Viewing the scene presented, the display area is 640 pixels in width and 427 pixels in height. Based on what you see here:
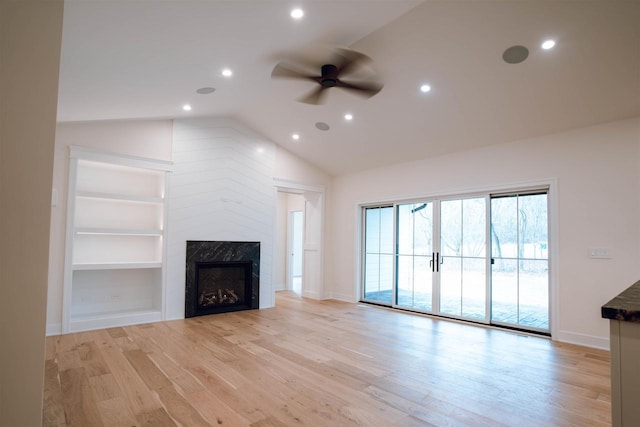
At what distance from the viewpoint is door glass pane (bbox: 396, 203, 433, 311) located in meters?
6.09

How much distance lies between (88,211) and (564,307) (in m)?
6.71

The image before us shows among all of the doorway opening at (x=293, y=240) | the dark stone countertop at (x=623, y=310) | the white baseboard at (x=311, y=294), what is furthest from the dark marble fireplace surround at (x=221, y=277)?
the dark stone countertop at (x=623, y=310)

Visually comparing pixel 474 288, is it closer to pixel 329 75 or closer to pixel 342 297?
pixel 342 297

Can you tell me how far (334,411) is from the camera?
2.58m

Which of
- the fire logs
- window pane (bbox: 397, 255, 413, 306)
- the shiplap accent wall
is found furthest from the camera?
window pane (bbox: 397, 255, 413, 306)

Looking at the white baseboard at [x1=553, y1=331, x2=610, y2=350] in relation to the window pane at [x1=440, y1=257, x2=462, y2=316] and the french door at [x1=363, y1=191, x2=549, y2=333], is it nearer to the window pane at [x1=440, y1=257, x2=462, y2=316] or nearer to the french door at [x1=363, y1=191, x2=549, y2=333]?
the french door at [x1=363, y1=191, x2=549, y2=333]

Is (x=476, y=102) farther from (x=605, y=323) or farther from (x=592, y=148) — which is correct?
(x=605, y=323)

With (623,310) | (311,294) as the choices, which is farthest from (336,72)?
(311,294)

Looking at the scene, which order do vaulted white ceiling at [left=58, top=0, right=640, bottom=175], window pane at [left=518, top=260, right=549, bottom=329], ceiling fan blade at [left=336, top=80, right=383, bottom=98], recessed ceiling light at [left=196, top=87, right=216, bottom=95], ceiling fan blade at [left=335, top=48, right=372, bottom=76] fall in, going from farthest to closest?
window pane at [left=518, top=260, right=549, bottom=329], recessed ceiling light at [left=196, top=87, right=216, bottom=95], ceiling fan blade at [left=336, top=80, right=383, bottom=98], ceiling fan blade at [left=335, top=48, right=372, bottom=76], vaulted white ceiling at [left=58, top=0, right=640, bottom=175]

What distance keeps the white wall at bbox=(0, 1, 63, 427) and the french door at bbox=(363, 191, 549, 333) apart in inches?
208

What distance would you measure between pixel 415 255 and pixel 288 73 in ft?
13.5

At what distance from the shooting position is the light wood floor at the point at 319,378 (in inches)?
99.0

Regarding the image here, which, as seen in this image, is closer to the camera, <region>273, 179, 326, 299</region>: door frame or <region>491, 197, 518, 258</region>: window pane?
<region>491, 197, 518, 258</region>: window pane

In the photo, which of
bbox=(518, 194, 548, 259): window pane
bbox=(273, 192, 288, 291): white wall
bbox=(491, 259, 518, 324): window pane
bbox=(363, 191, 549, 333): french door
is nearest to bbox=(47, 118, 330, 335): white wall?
bbox=(273, 192, 288, 291): white wall
